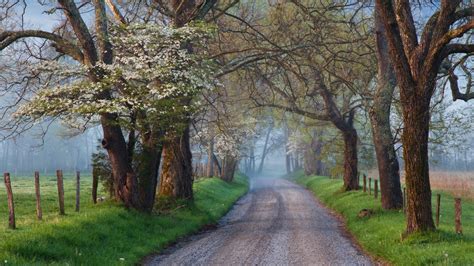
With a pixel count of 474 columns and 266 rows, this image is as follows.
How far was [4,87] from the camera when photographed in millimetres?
19516

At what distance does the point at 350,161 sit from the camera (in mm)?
33594

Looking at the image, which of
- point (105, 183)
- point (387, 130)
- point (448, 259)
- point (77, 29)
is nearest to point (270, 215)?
point (387, 130)

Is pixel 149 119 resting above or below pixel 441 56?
below

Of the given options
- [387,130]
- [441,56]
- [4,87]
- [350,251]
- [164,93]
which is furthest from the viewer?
[387,130]

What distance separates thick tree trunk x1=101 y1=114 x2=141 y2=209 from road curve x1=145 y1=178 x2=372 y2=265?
2.88m

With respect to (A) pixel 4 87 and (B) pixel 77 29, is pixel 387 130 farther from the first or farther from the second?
(A) pixel 4 87

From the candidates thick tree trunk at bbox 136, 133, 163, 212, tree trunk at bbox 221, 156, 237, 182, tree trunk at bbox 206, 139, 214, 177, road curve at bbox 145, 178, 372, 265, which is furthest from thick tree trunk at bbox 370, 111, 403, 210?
tree trunk at bbox 221, 156, 237, 182

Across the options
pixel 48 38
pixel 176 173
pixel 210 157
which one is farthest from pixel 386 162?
pixel 210 157

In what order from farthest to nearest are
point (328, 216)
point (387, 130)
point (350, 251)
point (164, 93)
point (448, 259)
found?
point (328, 216), point (387, 130), point (164, 93), point (350, 251), point (448, 259)

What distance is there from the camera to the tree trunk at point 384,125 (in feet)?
70.2

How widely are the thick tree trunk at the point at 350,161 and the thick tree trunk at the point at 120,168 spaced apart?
17.9 metres

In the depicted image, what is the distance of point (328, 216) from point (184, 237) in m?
9.12

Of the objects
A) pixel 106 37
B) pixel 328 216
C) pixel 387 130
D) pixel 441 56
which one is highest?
pixel 106 37

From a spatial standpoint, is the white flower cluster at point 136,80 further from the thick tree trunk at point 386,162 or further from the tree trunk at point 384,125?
the thick tree trunk at point 386,162
